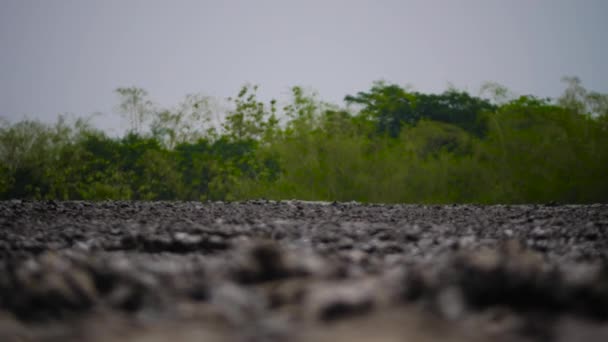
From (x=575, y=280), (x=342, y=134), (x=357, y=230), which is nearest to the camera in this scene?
(x=575, y=280)

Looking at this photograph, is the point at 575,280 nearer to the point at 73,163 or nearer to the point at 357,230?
the point at 357,230

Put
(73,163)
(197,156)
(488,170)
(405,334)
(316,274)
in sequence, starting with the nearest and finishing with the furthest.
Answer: (405,334)
(316,274)
(488,170)
(73,163)
(197,156)

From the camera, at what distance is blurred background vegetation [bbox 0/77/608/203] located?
1839 cm

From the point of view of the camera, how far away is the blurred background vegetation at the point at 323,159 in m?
18.4

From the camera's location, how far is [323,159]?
64.1ft

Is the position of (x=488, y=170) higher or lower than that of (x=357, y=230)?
higher

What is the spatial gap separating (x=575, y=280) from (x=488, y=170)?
710 inches

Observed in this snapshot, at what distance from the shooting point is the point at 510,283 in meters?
2.11

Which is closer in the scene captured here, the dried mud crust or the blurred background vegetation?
the dried mud crust

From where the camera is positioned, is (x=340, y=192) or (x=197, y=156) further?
(x=197, y=156)

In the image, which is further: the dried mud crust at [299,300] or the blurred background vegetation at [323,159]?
the blurred background vegetation at [323,159]

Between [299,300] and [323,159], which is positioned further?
[323,159]

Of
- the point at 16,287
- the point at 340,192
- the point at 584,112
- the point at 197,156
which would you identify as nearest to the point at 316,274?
the point at 16,287

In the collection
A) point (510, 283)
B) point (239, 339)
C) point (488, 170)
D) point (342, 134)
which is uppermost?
point (342, 134)
